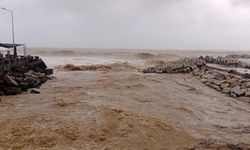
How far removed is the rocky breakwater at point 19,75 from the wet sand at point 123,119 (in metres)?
0.79

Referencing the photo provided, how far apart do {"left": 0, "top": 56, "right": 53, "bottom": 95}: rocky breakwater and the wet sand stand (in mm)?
789

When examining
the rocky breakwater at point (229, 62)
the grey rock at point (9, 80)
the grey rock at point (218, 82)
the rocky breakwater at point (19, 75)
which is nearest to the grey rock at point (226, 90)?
the grey rock at point (218, 82)

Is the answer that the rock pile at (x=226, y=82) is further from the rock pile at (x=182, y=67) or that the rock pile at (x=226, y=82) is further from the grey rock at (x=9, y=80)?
the grey rock at (x=9, y=80)

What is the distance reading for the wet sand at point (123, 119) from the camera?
28.1 feet

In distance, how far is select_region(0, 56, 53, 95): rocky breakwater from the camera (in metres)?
14.9

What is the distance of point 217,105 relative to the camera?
44.6 ft

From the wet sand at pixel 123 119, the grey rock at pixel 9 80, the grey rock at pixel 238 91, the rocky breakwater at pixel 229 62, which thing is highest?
the rocky breakwater at pixel 229 62

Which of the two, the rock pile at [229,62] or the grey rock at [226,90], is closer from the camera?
the grey rock at [226,90]

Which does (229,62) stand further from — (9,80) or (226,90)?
(9,80)

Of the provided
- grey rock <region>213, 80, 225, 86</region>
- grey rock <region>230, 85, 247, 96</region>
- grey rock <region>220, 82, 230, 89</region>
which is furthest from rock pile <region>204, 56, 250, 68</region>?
grey rock <region>230, 85, 247, 96</region>

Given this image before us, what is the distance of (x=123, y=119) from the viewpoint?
10.0 metres

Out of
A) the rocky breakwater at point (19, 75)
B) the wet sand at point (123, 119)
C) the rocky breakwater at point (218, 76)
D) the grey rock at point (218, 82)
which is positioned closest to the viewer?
the wet sand at point (123, 119)

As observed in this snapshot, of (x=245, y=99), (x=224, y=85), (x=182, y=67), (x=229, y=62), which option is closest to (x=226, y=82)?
(x=224, y=85)

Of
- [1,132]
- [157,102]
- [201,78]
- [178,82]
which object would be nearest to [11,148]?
[1,132]
